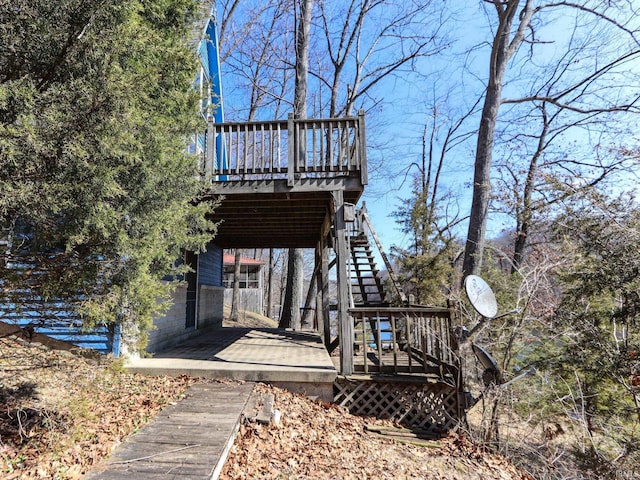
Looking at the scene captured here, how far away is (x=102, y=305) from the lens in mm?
2730

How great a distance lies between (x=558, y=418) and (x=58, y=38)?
277 inches

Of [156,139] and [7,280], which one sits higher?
[156,139]

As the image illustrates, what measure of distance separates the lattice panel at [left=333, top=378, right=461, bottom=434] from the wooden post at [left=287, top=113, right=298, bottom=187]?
131 inches

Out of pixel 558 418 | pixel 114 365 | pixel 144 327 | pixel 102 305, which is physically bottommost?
pixel 558 418

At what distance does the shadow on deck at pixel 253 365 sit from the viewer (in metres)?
4.85

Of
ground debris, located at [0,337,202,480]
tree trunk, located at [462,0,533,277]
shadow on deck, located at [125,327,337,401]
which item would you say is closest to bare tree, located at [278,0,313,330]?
shadow on deck, located at [125,327,337,401]

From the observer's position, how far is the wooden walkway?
245cm

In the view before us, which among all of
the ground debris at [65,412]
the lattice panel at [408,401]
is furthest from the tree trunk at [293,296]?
the ground debris at [65,412]

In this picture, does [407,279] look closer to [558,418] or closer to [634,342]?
[558,418]

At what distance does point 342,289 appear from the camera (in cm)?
538

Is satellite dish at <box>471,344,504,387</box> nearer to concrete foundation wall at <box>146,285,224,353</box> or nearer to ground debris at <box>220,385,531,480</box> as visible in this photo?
ground debris at <box>220,385,531,480</box>

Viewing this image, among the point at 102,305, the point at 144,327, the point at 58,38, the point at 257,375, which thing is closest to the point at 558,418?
the point at 257,375

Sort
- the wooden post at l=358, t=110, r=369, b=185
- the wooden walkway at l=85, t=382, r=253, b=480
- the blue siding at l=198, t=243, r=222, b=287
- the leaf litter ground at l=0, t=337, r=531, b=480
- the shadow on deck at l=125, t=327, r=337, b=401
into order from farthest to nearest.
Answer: the blue siding at l=198, t=243, r=222, b=287 → the wooden post at l=358, t=110, r=369, b=185 → the shadow on deck at l=125, t=327, r=337, b=401 → the leaf litter ground at l=0, t=337, r=531, b=480 → the wooden walkway at l=85, t=382, r=253, b=480

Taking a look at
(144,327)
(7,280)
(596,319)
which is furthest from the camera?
(596,319)
